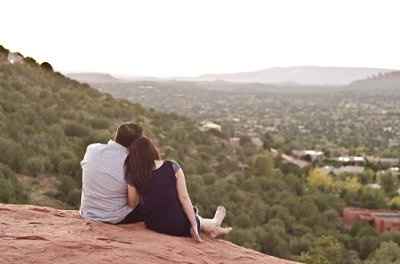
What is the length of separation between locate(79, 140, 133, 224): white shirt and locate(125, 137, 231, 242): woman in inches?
3.8

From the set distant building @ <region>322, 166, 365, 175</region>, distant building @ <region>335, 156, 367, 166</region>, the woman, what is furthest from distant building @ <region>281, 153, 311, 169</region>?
the woman

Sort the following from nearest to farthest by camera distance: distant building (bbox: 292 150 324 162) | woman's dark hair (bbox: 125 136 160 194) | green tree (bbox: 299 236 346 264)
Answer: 1. woman's dark hair (bbox: 125 136 160 194)
2. green tree (bbox: 299 236 346 264)
3. distant building (bbox: 292 150 324 162)

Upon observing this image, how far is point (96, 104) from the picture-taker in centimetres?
2941

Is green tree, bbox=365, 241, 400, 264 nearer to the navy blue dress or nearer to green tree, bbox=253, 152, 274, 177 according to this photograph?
green tree, bbox=253, 152, 274, 177

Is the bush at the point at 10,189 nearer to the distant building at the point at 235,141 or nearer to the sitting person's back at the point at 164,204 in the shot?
the sitting person's back at the point at 164,204

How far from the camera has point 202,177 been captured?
22.9m

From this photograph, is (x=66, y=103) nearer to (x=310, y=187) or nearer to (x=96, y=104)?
(x=96, y=104)

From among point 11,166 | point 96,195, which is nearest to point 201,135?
point 11,166

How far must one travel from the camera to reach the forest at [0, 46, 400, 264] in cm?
1580

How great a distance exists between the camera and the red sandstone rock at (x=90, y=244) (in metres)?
5.59

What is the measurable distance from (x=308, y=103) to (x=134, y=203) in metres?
125

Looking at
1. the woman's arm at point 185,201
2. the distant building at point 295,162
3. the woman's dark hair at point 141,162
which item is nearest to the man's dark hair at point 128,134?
the woman's dark hair at point 141,162

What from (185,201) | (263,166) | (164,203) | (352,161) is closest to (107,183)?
(164,203)

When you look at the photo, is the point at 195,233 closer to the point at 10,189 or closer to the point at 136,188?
the point at 136,188
